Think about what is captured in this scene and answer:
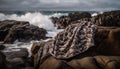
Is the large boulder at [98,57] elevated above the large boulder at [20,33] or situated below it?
above

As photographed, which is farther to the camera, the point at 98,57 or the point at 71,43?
the point at 71,43

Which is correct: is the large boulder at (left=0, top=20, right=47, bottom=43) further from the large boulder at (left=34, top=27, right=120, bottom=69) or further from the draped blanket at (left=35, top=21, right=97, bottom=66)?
the large boulder at (left=34, top=27, right=120, bottom=69)

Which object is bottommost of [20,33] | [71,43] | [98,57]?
[20,33]

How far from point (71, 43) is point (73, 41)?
0.36ft

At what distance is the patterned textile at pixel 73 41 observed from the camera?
→ 930 centimetres

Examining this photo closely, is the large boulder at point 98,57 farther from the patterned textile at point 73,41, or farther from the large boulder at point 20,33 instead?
the large boulder at point 20,33

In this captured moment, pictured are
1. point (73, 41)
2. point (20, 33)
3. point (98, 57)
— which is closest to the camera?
point (98, 57)

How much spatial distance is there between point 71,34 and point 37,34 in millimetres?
11534

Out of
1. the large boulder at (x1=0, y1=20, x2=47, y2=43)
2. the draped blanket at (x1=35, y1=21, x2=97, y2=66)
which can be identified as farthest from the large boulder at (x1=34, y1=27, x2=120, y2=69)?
the large boulder at (x1=0, y1=20, x2=47, y2=43)

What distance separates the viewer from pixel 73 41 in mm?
9633

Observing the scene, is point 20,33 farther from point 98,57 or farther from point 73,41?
point 98,57

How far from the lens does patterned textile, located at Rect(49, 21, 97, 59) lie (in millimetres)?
9297

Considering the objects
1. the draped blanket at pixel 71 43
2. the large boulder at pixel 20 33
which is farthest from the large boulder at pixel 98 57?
the large boulder at pixel 20 33

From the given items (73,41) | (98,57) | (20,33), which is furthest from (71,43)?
(20,33)
